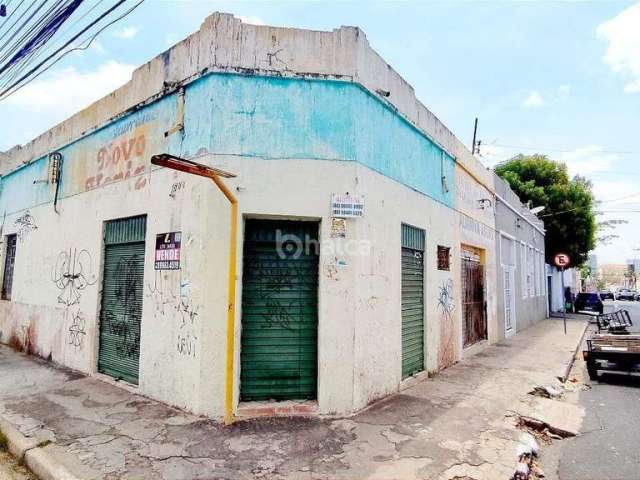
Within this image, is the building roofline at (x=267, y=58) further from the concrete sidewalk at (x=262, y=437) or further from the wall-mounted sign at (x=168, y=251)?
the concrete sidewalk at (x=262, y=437)

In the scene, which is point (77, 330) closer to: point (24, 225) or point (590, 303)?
point (24, 225)

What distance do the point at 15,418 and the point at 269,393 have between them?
10.5 ft

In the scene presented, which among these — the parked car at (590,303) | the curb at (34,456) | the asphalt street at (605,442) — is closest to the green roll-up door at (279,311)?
the curb at (34,456)

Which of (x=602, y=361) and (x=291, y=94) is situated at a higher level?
(x=291, y=94)

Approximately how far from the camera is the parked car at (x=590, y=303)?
2154cm

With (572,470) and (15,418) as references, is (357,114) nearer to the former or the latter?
(572,470)

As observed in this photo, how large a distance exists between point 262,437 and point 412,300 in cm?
367

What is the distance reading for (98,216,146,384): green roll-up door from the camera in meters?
6.02

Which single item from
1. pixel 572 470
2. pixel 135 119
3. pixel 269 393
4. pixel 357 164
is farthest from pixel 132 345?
pixel 572 470

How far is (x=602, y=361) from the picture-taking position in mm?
7918

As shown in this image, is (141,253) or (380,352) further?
(141,253)

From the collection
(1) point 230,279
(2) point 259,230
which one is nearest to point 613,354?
(2) point 259,230

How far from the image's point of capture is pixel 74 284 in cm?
731

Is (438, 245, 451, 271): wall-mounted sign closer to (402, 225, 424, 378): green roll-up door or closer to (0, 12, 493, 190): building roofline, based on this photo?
(402, 225, 424, 378): green roll-up door
